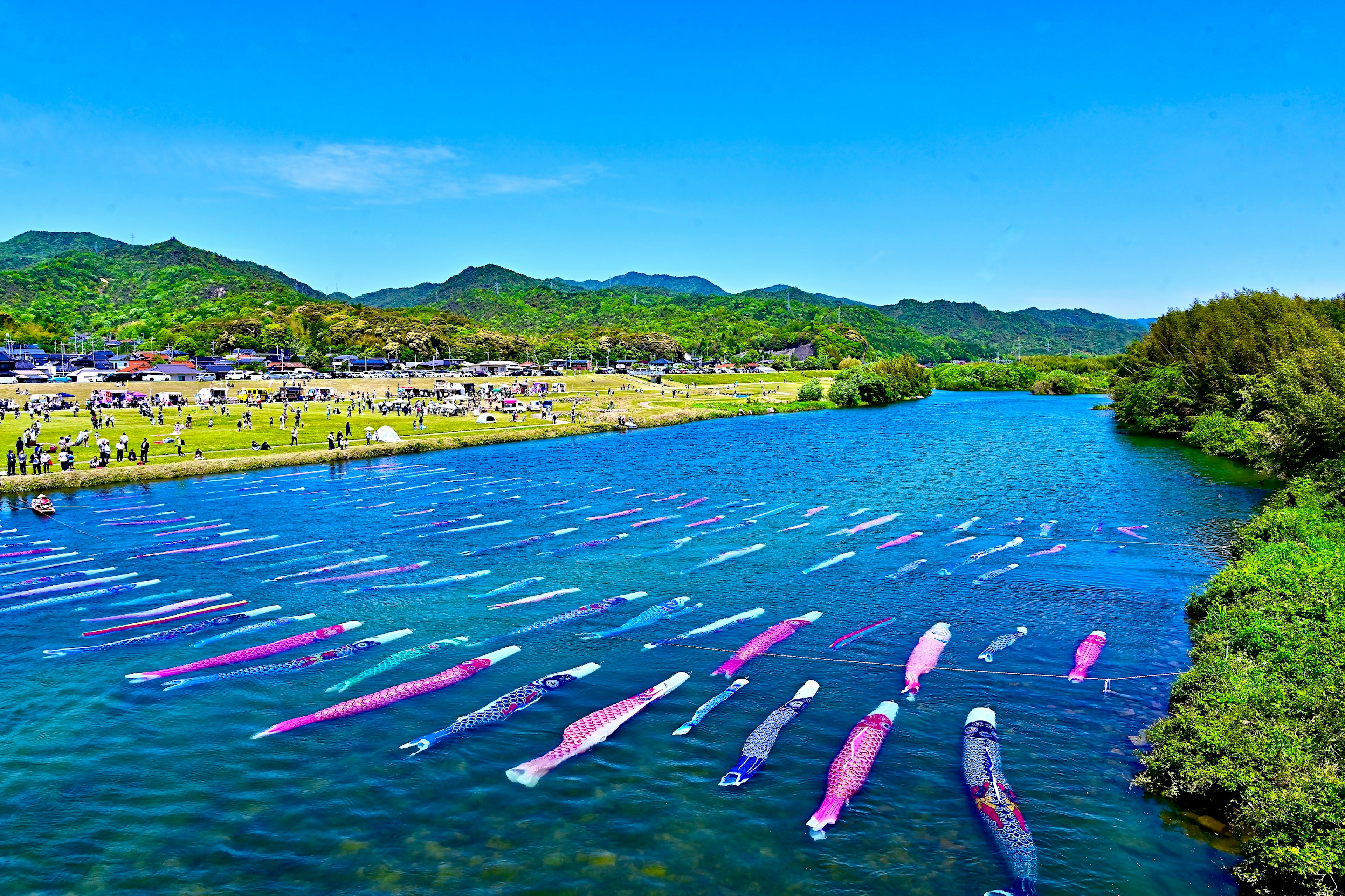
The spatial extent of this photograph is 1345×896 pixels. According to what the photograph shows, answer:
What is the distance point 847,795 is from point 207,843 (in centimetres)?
1575

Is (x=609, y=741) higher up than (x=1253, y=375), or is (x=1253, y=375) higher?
(x=1253, y=375)

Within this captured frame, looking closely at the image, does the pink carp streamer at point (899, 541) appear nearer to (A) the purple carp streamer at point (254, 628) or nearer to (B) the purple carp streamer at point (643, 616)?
(B) the purple carp streamer at point (643, 616)

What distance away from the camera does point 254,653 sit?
29.2 meters

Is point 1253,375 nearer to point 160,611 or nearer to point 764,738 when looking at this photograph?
point 764,738

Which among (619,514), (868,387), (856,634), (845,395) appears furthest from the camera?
(868,387)

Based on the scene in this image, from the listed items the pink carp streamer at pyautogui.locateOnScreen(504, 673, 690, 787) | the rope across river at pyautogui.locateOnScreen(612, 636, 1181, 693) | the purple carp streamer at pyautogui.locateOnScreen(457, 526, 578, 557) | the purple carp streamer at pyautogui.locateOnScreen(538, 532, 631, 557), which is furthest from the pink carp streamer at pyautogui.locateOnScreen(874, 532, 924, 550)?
the pink carp streamer at pyautogui.locateOnScreen(504, 673, 690, 787)

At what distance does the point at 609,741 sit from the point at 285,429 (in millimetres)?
81227

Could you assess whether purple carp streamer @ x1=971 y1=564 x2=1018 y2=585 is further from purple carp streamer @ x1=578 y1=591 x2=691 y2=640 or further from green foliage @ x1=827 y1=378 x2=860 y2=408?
green foliage @ x1=827 y1=378 x2=860 y2=408

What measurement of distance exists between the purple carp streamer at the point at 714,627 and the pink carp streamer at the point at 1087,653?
12.4 m

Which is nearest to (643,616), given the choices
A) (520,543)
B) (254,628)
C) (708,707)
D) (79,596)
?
(708,707)

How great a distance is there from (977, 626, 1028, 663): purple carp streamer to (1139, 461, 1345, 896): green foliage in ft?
19.7

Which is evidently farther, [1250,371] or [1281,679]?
[1250,371]

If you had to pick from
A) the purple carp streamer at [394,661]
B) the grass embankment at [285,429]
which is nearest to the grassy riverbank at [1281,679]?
the purple carp streamer at [394,661]

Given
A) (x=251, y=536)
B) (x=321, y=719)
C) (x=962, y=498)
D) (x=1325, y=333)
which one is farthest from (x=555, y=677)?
(x=1325, y=333)
